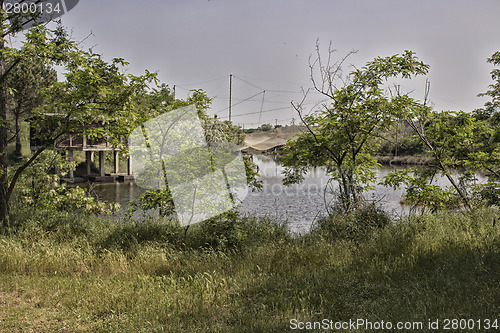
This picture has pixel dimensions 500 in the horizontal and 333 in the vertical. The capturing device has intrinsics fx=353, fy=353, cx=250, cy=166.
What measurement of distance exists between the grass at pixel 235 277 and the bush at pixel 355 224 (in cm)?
13

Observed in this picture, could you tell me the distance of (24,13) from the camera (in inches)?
208

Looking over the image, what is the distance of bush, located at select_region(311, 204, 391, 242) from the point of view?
19.2ft

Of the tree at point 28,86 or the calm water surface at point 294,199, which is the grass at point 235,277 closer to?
the calm water surface at point 294,199

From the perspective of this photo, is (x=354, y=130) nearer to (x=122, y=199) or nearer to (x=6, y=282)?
(x=6, y=282)

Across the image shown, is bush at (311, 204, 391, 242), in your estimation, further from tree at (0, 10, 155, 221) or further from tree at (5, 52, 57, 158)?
tree at (5, 52, 57, 158)

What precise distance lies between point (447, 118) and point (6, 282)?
23.3 feet

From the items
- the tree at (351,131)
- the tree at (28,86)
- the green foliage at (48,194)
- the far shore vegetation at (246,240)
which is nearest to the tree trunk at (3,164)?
the far shore vegetation at (246,240)

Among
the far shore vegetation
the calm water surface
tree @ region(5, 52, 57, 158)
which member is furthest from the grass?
tree @ region(5, 52, 57, 158)

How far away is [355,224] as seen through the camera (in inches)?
241

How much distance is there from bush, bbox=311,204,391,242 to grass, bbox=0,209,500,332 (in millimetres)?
131

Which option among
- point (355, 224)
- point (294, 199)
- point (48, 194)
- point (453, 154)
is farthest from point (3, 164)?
point (294, 199)

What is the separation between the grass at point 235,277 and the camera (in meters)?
2.94

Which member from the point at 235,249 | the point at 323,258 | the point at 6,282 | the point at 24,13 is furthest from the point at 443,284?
the point at 24,13

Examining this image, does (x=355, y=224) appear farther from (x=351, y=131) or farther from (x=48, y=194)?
(x=48, y=194)
